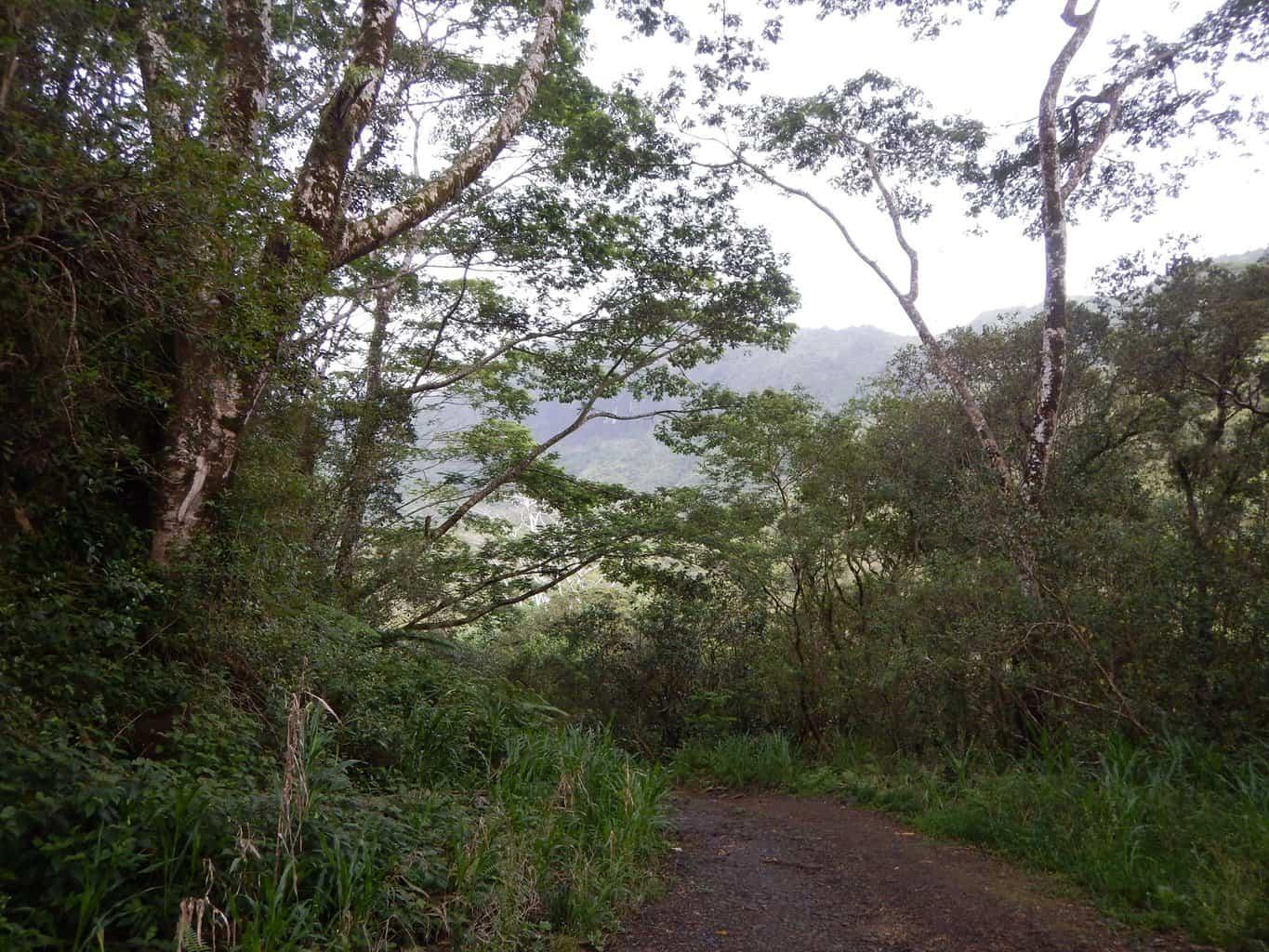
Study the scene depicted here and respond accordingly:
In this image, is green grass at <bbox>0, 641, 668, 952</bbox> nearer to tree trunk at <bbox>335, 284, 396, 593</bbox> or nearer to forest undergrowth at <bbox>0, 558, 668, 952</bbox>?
forest undergrowth at <bbox>0, 558, 668, 952</bbox>

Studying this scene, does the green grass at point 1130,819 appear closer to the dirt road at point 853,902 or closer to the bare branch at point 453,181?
the dirt road at point 853,902

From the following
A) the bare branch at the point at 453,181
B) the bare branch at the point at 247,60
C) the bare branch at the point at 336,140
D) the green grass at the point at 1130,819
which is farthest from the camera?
the bare branch at the point at 453,181

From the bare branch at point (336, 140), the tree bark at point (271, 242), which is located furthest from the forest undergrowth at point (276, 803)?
the bare branch at point (336, 140)

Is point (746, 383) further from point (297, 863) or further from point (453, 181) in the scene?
point (297, 863)

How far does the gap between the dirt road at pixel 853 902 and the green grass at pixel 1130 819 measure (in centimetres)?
23

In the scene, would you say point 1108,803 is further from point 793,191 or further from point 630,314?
point 793,191

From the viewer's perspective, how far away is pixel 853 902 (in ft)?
14.5

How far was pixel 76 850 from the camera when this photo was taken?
97.8 inches

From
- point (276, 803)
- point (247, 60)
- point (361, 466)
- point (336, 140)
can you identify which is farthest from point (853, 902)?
point (247, 60)

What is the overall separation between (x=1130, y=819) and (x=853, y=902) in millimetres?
1940

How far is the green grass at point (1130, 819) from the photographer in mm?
3711

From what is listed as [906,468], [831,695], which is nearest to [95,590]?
[831,695]

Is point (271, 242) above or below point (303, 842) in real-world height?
above

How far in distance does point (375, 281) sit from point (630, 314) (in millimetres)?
3952
